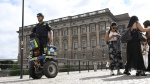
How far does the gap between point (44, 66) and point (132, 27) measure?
9.71ft

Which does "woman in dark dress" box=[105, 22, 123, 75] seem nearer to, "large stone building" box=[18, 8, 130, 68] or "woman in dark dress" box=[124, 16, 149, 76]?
"woman in dark dress" box=[124, 16, 149, 76]

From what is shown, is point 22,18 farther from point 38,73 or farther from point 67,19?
point 67,19

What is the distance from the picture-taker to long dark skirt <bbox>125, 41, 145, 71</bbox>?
20.6ft

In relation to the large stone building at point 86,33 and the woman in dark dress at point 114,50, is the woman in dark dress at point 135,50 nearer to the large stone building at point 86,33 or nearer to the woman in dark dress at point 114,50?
the woman in dark dress at point 114,50

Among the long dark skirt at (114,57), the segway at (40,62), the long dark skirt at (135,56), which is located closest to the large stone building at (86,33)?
the long dark skirt at (114,57)

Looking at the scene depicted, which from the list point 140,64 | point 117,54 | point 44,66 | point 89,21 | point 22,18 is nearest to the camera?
point 140,64

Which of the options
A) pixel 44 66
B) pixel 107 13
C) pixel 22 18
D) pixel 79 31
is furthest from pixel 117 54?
pixel 79 31

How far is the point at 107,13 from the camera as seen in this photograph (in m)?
56.0

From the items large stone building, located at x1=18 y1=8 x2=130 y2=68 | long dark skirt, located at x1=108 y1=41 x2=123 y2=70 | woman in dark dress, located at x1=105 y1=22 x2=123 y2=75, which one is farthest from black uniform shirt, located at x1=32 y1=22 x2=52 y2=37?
large stone building, located at x1=18 y1=8 x2=130 y2=68

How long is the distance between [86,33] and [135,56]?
180 ft

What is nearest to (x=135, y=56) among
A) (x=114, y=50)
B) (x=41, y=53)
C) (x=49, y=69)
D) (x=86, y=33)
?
(x=114, y=50)

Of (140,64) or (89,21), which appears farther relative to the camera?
(89,21)

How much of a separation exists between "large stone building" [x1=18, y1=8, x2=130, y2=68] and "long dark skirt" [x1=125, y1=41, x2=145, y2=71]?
49.2 metres

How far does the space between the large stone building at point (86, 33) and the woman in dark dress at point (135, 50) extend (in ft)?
161
